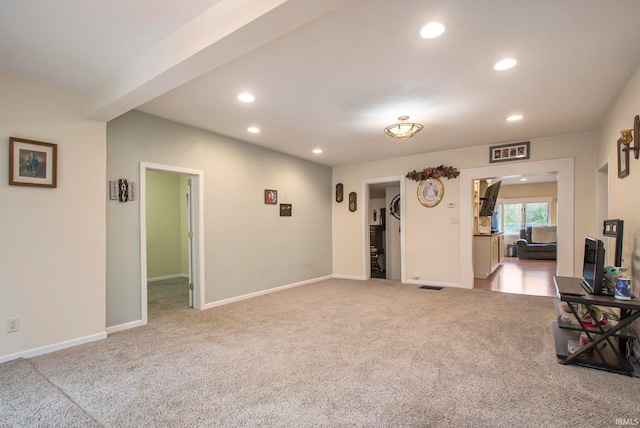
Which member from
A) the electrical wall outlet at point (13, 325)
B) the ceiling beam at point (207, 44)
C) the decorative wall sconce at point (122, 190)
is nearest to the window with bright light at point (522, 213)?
the decorative wall sconce at point (122, 190)

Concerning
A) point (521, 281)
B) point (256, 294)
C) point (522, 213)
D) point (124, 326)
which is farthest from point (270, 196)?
point (522, 213)

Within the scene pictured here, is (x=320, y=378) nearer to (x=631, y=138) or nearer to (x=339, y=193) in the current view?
(x=631, y=138)

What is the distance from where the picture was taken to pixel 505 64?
2617mm

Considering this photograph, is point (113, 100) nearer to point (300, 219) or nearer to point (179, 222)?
point (300, 219)

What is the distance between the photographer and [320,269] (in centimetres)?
658

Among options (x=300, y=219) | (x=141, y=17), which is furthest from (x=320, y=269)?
(x=141, y=17)

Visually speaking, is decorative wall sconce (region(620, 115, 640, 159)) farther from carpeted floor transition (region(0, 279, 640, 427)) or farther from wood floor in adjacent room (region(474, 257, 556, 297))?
wood floor in adjacent room (region(474, 257, 556, 297))

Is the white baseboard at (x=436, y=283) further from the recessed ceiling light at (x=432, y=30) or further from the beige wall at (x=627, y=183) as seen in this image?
the recessed ceiling light at (x=432, y=30)

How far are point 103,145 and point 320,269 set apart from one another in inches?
174

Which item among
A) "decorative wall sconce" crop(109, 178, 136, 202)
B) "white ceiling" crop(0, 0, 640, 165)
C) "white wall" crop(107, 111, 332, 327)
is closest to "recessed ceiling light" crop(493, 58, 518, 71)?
"white ceiling" crop(0, 0, 640, 165)

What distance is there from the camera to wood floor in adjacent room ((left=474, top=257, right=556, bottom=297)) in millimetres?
5379

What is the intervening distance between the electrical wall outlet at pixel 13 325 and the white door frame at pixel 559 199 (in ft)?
19.0

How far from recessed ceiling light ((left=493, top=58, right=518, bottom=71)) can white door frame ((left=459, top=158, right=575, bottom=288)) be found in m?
2.95

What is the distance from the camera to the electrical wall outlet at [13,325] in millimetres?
2666
